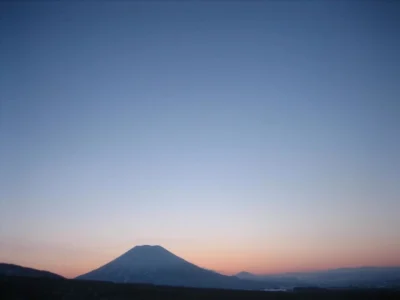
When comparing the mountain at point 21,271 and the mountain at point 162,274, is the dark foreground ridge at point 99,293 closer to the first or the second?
the mountain at point 21,271

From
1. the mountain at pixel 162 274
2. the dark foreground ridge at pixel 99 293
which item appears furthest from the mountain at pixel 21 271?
the mountain at pixel 162 274

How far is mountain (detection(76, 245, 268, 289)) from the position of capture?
14375cm

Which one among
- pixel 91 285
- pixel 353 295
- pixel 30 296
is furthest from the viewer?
pixel 353 295

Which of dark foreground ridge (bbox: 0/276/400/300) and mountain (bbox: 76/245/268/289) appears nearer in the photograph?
dark foreground ridge (bbox: 0/276/400/300)

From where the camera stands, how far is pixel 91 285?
52406 millimetres

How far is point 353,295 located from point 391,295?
230 inches

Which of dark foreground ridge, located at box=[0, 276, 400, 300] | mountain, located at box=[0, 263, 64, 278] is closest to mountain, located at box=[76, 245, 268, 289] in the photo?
mountain, located at box=[0, 263, 64, 278]

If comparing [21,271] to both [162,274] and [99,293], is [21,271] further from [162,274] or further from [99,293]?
[162,274]

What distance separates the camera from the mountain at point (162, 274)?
144 meters

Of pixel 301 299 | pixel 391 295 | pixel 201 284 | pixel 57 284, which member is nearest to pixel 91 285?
pixel 57 284

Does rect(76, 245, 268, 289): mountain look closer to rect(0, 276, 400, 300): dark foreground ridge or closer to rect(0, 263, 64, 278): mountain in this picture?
rect(0, 263, 64, 278): mountain

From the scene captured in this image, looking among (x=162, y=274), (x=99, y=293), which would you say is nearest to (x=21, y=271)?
(x=99, y=293)

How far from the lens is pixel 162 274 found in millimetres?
160250

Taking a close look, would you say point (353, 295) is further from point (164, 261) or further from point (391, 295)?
point (164, 261)
